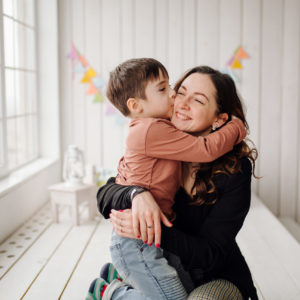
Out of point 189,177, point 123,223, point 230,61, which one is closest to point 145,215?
point 123,223

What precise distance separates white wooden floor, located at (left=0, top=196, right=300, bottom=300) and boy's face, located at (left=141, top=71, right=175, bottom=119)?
1.05 metres

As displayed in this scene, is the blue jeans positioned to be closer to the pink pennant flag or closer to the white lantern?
the white lantern

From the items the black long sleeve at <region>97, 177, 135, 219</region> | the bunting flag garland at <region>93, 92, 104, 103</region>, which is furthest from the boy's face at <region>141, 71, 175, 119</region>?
the bunting flag garland at <region>93, 92, 104, 103</region>

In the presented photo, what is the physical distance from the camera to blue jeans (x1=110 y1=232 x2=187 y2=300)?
147 centimetres

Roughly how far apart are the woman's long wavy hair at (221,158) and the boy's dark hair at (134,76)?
0.21 meters

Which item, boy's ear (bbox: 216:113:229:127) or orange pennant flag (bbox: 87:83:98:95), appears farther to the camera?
orange pennant flag (bbox: 87:83:98:95)

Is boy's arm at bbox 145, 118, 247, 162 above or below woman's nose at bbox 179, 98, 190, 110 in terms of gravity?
below

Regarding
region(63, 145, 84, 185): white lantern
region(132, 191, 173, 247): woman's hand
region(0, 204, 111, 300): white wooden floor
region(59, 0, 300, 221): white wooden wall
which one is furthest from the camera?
region(59, 0, 300, 221): white wooden wall

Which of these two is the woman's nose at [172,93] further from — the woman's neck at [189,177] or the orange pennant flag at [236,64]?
the orange pennant flag at [236,64]

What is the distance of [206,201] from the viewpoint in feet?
5.22

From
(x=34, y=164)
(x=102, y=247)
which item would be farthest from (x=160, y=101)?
(x=34, y=164)

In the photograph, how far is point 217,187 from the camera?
1.56 metres

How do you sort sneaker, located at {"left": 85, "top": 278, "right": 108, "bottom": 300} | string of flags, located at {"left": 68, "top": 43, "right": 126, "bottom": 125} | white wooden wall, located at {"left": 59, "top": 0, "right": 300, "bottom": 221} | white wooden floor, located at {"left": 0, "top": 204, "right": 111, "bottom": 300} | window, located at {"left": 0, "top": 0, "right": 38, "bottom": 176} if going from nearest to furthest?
sneaker, located at {"left": 85, "top": 278, "right": 108, "bottom": 300} → white wooden floor, located at {"left": 0, "top": 204, "right": 111, "bottom": 300} → window, located at {"left": 0, "top": 0, "right": 38, "bottom": 176} → white wooden wall, located at {"left": 59, "top": 0, "right": 300, "bottom": 221} → string of flags, located at {"left": 68, "top": 43, "right": 126, "bottom": 125}

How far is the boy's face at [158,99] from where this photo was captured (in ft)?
5.18
